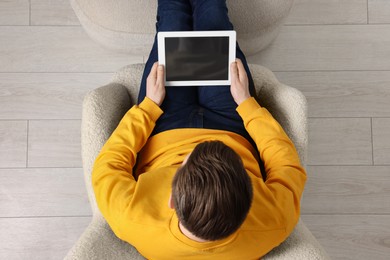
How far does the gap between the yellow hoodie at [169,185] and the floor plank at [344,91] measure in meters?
0.51

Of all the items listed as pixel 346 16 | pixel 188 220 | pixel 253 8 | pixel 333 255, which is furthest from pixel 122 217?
pixel 346 16

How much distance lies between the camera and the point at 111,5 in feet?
4.46

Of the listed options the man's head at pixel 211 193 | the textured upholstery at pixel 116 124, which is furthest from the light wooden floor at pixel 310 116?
the man's head at pixel 211 193

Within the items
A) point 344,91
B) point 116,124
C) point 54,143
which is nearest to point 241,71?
point 116,124

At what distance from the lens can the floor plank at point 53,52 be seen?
157 cm

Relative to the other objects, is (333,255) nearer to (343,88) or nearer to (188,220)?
(343,88)

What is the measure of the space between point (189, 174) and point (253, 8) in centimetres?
75

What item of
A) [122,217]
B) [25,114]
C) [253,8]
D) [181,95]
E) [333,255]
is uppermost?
[253,8]

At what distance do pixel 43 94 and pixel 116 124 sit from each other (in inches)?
18.1

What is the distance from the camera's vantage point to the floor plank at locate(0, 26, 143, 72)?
157 cm

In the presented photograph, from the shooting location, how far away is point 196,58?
1.16 meters

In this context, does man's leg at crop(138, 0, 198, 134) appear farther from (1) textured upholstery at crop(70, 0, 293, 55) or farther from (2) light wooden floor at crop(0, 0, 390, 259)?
(2) light wooden floor at crop(0, 0, 390, 259)

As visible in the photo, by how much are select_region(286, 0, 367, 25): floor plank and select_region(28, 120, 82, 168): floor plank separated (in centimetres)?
80

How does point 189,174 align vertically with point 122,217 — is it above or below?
above
